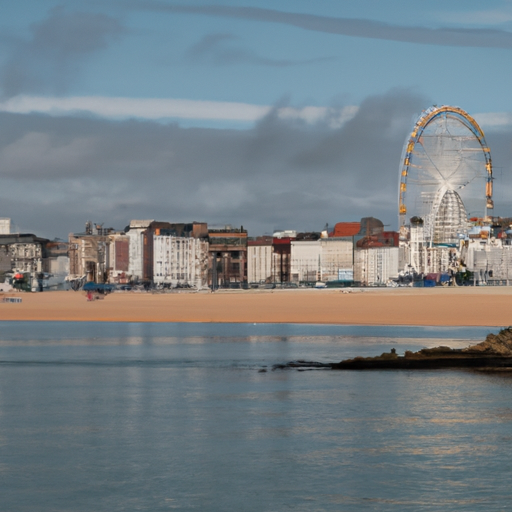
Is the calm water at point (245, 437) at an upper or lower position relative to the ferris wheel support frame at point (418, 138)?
lower

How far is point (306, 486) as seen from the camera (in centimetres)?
1402

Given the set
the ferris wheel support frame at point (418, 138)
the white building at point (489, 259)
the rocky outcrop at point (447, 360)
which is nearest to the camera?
the rocky outcrop at point (447, 360)

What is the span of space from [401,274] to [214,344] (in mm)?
140748

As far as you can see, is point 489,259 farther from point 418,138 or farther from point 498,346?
point 498,346

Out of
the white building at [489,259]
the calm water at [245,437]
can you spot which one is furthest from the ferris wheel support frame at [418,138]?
the calm water at [245,437]

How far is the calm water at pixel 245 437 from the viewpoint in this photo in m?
13.5

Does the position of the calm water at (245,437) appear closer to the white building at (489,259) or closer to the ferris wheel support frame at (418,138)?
the ferris wheel support frame at (418,138)

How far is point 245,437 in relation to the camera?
17844 mm

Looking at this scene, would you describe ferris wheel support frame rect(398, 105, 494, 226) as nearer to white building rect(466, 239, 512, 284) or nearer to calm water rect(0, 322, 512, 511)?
white building rect(466, 239, 512, 284)

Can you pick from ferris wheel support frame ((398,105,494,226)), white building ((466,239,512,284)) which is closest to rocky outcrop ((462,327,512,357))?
ferris wheel support frame ((398,105,494,226))

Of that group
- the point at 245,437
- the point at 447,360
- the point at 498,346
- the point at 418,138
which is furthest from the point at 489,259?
the point at 245,437

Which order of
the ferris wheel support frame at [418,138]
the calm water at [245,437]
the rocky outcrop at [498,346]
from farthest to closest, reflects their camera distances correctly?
the ferris wheel support frame at [418,138], the rocky outcrop at [498,346], the calm water at [245,437]

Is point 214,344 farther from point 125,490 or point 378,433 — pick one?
point 125,490

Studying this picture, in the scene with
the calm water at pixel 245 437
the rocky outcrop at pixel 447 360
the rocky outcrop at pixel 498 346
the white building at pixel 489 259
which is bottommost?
the calm water at pixel 245 437
